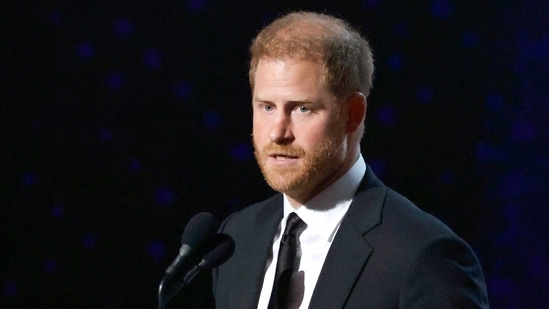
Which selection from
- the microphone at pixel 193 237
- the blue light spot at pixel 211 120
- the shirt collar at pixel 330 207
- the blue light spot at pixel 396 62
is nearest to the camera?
the microphone at pixel 193 237

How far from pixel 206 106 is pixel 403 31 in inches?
26.5

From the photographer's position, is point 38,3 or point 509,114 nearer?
point 509,114

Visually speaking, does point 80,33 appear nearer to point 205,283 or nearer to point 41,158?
point 41,158

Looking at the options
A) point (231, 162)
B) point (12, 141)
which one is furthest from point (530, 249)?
point (12, 141)

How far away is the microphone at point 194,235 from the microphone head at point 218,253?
3 cm

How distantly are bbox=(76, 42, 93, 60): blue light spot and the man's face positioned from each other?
1.05 metres

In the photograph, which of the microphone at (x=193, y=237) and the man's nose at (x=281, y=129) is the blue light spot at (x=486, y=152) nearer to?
the man's nose at (x=281, y=129)

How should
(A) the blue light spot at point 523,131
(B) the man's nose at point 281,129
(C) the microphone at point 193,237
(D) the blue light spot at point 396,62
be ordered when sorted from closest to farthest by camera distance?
(C) the microphone at point 193,237, (B) the man's nose at point 281,129, (A) the blue light spot at point 523,131, (D) the blue light spot at point 396,62

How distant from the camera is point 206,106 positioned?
282 centimetres

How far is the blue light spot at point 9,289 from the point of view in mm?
2857

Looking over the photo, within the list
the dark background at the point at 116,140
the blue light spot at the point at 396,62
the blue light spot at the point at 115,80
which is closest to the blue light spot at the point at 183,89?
the dark background at the point at 116,140

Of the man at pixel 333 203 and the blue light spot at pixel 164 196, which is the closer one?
the man at pixel 333 203

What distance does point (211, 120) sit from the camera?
9.27 ft

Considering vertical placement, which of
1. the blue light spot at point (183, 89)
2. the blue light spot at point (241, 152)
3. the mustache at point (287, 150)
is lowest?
the blue light spot at point (241, 152)
